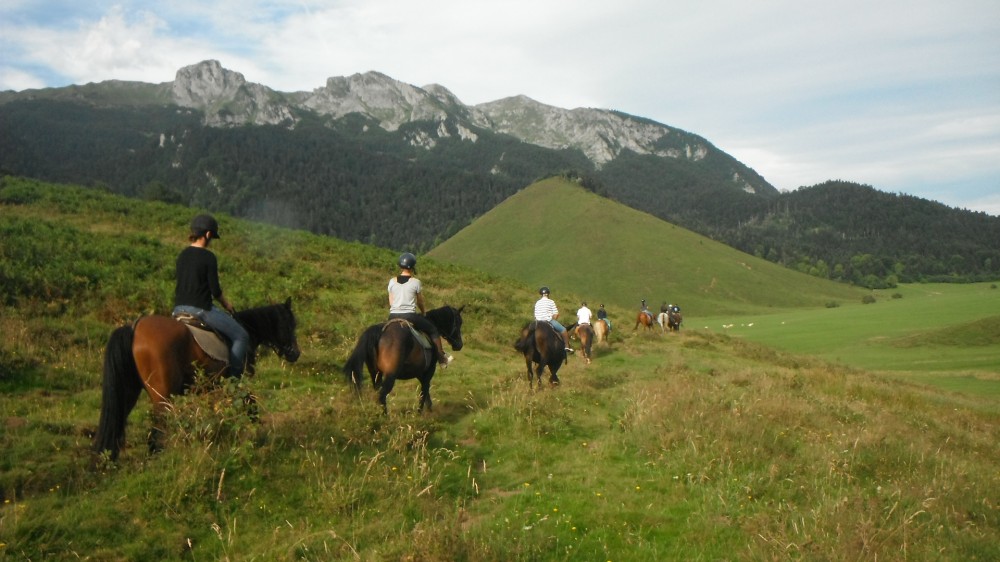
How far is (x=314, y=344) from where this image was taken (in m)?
15.9

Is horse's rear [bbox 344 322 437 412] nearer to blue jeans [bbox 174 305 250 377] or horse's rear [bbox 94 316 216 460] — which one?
blue jeans [bbox 174 305 250 377]

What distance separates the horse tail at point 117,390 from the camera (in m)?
6.38

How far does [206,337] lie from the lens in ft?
23.8

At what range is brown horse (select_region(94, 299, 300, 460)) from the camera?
6410 millimetres

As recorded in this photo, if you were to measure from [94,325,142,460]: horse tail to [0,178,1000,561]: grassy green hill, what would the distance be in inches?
11.7

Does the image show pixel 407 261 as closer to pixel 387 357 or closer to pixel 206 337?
pixel 387 357

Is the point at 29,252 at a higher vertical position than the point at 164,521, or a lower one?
higher

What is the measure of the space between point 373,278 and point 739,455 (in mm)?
21193

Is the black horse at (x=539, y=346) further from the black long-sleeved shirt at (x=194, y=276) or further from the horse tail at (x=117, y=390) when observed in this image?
the horse tail at (x=117, y=390)

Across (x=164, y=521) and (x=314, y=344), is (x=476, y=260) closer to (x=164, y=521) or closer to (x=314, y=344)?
(x=314, y=344)

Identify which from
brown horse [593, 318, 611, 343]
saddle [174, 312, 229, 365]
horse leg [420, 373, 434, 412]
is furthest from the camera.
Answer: brown horse [593, 318, 611, 343]

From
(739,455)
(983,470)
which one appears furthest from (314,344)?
(983,470)

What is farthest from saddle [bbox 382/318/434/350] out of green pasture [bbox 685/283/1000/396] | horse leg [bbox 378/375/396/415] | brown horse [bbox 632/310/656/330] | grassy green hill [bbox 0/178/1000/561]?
brown horse [bbox 632/310/656/330]

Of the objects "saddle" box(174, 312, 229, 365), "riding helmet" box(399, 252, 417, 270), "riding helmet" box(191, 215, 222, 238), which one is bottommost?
"saddle" box(174, 312, 229, 365)
